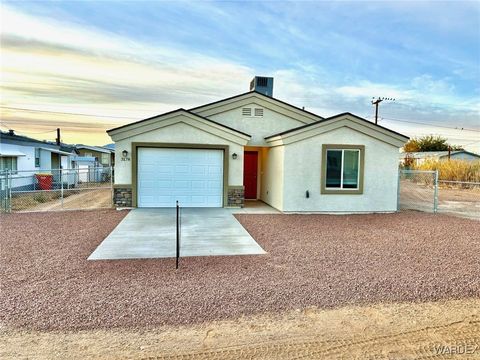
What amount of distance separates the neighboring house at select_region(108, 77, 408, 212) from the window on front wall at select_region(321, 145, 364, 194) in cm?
4

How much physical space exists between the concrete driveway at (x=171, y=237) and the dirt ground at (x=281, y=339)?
9.97 ft

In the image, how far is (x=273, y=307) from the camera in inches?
180

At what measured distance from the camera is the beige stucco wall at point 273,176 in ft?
42.3

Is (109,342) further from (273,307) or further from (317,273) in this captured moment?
(317,273)

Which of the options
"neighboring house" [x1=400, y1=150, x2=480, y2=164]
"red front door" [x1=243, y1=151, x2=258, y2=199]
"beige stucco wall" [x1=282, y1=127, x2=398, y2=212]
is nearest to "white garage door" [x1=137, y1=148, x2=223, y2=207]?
"red front door" [x1=243, y1=151, x2=258, y2=199]

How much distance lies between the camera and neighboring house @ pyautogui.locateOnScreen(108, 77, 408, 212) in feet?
41.5

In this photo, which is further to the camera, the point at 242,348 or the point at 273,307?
the point at 273,307

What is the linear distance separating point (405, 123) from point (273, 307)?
171ft

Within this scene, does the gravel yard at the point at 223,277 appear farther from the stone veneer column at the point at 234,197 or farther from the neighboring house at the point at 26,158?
the neighboring house at the point at 26,158

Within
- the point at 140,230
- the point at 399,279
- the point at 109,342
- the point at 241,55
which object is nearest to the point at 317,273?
the point at 399,279

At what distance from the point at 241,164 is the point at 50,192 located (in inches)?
545

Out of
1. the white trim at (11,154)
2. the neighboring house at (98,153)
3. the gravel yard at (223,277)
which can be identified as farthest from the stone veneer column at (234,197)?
the neighboring house at (98,153)

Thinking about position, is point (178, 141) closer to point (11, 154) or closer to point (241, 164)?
point (241, 164)

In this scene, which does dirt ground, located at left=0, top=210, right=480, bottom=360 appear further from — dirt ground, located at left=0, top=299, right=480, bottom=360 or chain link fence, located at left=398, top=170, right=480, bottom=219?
chain link fence, located at left=398, top=170, right=480, bottom=219
